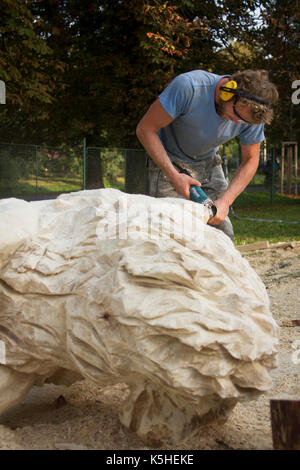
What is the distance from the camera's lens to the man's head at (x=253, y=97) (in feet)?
10.6

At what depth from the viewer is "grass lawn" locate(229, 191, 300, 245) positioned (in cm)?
968

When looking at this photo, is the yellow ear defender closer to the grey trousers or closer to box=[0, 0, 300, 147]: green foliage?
the grey trousers

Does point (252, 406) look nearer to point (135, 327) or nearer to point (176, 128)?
point (135, 327)

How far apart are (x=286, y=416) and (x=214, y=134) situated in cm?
235

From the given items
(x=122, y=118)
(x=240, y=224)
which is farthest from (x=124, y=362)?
(x=122, y=118)

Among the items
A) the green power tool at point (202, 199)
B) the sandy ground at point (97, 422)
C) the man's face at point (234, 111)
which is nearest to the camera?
the sandy ground at point (97, 422)

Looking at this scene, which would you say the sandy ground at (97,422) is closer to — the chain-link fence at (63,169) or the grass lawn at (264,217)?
the grass lawn at (264,217)

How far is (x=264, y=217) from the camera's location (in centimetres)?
1404

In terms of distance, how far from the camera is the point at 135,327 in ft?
6.58

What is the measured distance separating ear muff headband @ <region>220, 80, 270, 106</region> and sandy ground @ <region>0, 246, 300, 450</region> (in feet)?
6.05

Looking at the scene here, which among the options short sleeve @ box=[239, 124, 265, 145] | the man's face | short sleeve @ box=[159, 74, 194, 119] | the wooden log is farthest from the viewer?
short sleeve @ box=[239, 124, 265, 145]

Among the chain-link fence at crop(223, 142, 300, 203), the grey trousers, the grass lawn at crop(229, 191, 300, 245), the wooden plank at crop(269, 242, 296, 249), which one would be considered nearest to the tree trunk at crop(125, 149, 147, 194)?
the chain-link fence at crop(223, 142, 300, 203)

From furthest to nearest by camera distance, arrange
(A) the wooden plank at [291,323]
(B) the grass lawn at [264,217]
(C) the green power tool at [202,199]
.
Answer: (B) the grass lawn at [264,217], (A) the wooden plank at [291,323], (C) the green power tool at [202,199]

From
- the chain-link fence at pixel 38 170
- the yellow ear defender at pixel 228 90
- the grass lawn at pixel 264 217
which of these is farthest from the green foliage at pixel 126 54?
the yellow ear defender at pixel 228 90
